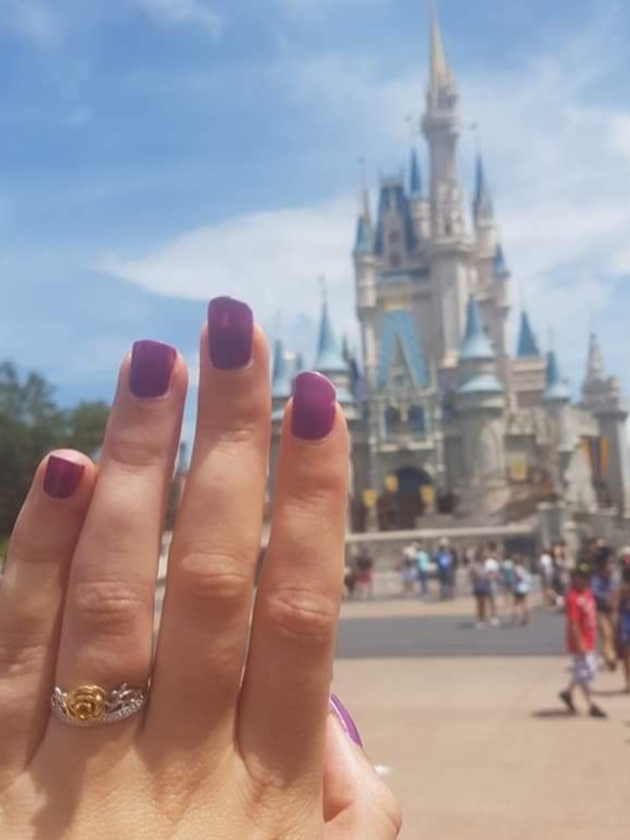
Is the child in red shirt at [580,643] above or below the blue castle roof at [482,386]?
below

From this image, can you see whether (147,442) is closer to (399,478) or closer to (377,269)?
(399,478)

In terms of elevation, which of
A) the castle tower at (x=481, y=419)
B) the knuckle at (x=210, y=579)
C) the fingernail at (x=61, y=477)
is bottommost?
the knuckle at (x=210, y=579)

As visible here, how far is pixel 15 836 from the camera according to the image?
4.25 feet

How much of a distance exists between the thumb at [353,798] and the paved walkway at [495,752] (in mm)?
3852

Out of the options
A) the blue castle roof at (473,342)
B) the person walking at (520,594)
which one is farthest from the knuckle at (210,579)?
the blue castle roof at (473,342)

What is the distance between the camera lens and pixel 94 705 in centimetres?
132

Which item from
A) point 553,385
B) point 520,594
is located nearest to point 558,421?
Result: point 553,385

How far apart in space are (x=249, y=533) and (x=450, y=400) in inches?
2298

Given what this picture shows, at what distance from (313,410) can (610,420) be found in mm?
67828

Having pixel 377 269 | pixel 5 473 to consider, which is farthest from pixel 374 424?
pixel 5 473

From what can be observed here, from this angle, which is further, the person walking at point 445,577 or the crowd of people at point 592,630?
the person walking at point 445,577

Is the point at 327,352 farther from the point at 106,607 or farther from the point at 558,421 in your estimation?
the point at 106,607

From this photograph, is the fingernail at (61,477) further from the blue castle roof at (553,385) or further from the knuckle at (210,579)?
the blue castle roof at (553,385)

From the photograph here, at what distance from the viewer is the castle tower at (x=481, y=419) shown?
178 feet
